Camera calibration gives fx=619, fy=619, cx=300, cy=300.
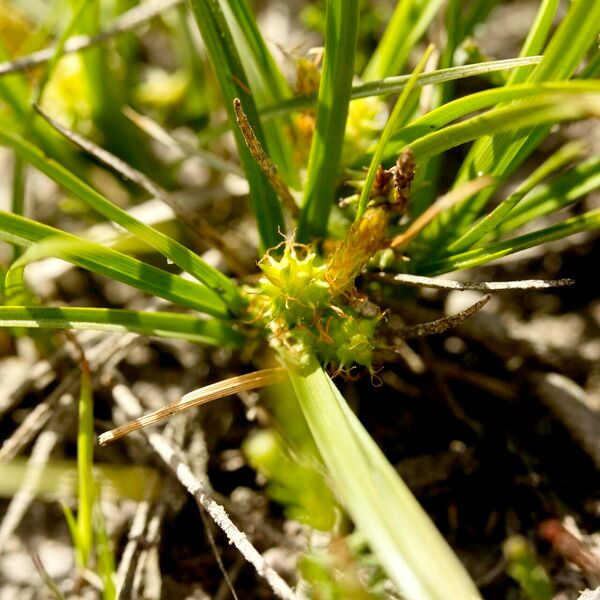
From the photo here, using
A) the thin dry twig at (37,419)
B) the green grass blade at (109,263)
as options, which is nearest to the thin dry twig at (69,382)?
the thin dry twig at (37,419)

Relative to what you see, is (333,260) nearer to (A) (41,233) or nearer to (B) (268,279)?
(B) (268,279)

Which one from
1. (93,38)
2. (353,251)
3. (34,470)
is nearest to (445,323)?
(353,251)

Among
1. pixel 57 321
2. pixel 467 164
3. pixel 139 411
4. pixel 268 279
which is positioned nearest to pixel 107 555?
pixel 139 411

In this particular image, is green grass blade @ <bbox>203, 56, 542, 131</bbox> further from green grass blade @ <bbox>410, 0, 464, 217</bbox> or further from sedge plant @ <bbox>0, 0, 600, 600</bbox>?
Result: green grass blade @ <bbox>410, 0, 464, 217</bbox>

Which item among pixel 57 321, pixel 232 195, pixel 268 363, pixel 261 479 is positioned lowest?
pixel 261 479

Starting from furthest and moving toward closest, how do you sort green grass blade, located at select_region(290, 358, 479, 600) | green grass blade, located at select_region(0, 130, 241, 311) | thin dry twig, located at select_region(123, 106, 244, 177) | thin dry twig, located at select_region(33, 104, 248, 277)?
thin dry twig, located at select_region(123, 106, 244, 177) → thin dry twig, located at select_region(33, 104, 248, 277) → green grass blade, located at select_region(0, 130, 241, 311) → green grass blade, located at select_region(290, 358, 479, 600)

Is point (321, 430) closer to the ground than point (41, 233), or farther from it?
closer to the ground

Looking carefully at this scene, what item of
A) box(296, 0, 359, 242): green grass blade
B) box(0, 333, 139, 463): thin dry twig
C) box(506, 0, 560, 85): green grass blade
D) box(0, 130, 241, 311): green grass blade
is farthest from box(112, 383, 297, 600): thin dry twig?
box(506, 0, 560, 85): green grass blade
